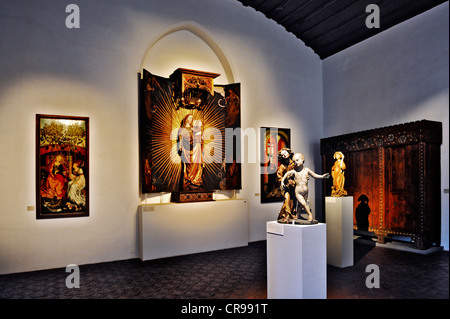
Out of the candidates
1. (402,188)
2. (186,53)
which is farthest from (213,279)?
(186,53)

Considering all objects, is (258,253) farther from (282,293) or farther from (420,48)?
(420,48)

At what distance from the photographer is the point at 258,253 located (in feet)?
23.9

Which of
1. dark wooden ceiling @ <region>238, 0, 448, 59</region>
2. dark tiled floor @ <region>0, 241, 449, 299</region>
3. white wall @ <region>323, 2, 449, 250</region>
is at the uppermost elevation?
dark wooden ceiling @ <region>238, 0, 448, 59</region>

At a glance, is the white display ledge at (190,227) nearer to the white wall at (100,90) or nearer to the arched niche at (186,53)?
the white wall at (100,90)

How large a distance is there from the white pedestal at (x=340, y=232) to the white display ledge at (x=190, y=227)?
2.31 meters

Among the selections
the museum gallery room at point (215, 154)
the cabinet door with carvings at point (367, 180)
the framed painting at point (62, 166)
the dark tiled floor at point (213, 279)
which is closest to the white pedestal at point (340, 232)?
the museum gallery room at point (215, 154)

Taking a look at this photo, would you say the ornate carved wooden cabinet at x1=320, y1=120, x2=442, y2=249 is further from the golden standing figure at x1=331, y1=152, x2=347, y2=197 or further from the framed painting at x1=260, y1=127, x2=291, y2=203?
the framed painting at x1=260, y1=127, x2=291, y2=203

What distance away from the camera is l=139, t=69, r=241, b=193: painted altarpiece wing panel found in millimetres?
7223

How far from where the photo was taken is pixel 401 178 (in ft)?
24.4

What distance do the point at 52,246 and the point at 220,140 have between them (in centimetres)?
430

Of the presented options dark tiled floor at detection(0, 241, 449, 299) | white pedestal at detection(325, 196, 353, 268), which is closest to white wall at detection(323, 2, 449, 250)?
dark tiled floor at detection(0, 241, 449, 299)

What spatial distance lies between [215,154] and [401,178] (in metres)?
4.32

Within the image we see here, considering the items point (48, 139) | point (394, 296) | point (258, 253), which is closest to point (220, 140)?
point (258, 253)
